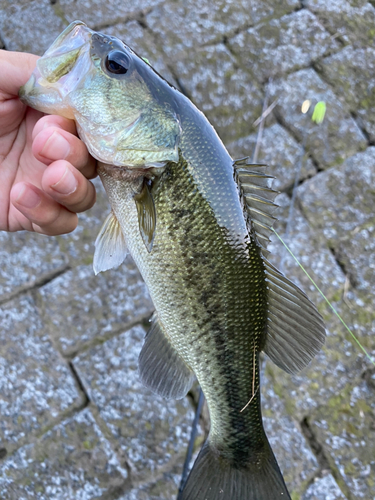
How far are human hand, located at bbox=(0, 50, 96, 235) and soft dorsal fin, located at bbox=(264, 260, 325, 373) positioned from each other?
58 cm

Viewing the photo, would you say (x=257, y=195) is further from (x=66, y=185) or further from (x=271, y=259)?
(x=271, y=259)

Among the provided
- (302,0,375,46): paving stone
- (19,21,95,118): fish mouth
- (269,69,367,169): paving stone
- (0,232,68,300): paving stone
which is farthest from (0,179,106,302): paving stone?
(302,0,375,46): paving stone

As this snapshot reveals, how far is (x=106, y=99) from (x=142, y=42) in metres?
1.59

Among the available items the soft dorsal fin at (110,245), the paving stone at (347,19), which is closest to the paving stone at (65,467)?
the soft dorsal fin at (110,245)

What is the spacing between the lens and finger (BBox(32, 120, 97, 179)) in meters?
1.08

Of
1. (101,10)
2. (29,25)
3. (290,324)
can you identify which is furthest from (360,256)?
(29,25)

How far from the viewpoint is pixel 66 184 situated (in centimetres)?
114

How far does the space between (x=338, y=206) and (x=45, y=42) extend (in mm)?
1808

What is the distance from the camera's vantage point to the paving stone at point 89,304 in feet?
6.32

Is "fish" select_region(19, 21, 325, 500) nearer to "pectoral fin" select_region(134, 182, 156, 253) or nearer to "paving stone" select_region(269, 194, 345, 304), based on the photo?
"pectoral fin" select_region(134, 182, 156, 253)

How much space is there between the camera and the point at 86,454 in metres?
1.75

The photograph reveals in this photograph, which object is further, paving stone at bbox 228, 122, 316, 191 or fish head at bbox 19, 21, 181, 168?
paving stone at bbox 228, 122, 316, 191

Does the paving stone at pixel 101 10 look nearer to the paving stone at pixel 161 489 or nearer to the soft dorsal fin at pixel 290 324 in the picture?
the soft dorsal fin at pixel 290 324

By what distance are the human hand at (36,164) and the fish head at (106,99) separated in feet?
0.22
